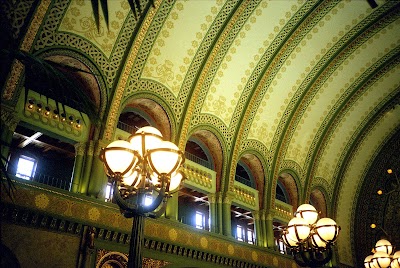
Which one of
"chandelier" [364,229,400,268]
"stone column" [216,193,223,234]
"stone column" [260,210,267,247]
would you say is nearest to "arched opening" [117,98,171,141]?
"stone column" [216,193,223,234]

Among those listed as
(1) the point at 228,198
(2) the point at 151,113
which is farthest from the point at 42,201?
(1) the point at 228,198

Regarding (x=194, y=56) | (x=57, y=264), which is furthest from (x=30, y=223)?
(x=194, y=56)

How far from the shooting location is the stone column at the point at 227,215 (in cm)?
1093

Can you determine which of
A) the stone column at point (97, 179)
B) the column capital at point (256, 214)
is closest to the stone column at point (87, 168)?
the stone column at point (97, 179)

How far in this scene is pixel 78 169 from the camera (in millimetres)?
8516

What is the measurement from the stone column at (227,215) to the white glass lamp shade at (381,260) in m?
3.82

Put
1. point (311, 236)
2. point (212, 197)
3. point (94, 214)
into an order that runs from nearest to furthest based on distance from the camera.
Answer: point (311, 236) → point (94, 214) → point (212, 197)

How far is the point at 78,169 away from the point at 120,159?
5110 mm

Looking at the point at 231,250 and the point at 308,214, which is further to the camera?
the point at 231,250

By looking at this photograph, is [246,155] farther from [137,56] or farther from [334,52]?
[137,56]

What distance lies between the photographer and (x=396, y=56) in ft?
43.2

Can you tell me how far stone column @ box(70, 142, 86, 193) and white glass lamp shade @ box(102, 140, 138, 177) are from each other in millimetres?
4737

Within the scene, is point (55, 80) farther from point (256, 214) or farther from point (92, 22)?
point (256, 214)

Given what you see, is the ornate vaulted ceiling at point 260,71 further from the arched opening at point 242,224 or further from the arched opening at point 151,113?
the arched opening at point 242,224
